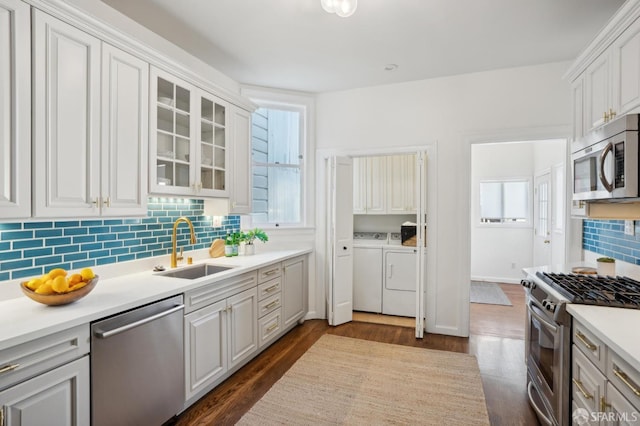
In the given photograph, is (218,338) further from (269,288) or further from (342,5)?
(342,5)

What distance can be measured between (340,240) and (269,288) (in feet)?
3.78

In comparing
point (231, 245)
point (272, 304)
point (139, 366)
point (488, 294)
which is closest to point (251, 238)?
point (231, 245)

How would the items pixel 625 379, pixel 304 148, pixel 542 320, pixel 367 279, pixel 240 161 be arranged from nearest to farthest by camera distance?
pixel 625 379 → pixel 542 320 → pixel 240 161 → pixel 304 148 → pixel 367 279

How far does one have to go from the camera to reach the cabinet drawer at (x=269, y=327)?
3053 mm

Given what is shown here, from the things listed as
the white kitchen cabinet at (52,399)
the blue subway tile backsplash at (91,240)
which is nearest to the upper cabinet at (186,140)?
the blue subway tile backsplash at (91,240)

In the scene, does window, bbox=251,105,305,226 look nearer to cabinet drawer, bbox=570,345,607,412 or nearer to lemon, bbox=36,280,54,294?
lemon, bbox=36,280,54,294

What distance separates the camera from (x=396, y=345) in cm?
339

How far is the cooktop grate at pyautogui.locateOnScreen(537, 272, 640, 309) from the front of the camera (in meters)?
1.67

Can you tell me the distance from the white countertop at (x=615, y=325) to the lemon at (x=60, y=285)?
7.67ft

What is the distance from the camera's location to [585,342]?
1.55 m

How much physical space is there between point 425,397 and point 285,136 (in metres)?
3.12

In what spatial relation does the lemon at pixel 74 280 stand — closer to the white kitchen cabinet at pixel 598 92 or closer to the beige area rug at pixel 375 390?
the beige area rug at pixel 375 390

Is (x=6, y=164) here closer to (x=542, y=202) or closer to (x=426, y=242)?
(x=426, y=242)

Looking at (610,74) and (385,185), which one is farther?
(385,185)
